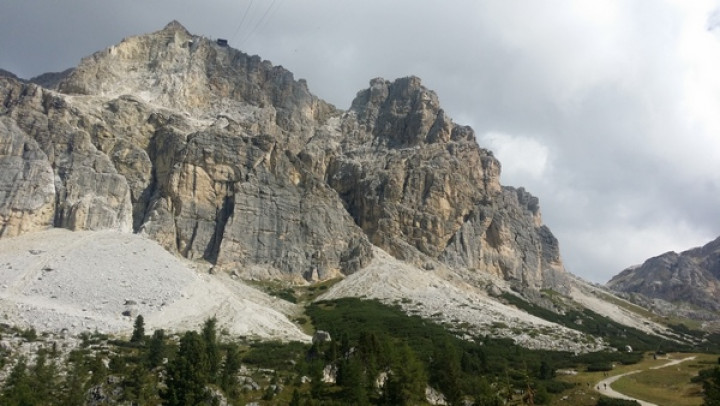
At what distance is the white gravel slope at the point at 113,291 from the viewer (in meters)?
100

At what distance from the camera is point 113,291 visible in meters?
112

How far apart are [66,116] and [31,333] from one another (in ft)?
310

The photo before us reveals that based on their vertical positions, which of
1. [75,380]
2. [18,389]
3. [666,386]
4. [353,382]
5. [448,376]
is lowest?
[18,389]

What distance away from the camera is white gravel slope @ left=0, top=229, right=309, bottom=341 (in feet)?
328

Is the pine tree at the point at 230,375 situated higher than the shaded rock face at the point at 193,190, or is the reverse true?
the shaded rock face at the point at 193,190

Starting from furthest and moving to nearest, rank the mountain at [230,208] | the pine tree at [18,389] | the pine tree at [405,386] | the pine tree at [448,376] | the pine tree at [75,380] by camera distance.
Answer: the mountain at [230,208], the pine tree at [448,376], the pine tree at [75,380], the pine tree at [405,386], the pine tree at [18,389]

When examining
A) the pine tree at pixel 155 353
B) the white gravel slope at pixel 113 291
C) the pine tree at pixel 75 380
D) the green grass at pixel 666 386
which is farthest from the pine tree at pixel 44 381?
the green grass at pixel 666 386

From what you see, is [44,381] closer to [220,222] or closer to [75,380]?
[75,380]

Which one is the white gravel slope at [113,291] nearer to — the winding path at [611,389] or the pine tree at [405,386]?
the pine tree at [405,386]

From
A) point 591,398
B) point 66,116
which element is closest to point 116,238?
point 66,116

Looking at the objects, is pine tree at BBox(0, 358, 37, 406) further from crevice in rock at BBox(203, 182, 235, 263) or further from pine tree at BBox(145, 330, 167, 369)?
crevice in rock at BBox(203, 182, 235, 263)

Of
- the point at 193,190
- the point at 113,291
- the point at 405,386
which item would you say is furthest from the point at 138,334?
the point at 193,190

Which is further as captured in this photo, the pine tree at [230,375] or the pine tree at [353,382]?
the pine tree at [230,375]

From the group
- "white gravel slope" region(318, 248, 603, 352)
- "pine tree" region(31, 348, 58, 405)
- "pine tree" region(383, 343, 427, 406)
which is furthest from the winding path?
"pine tree" region(31, 348, 58, 405)
